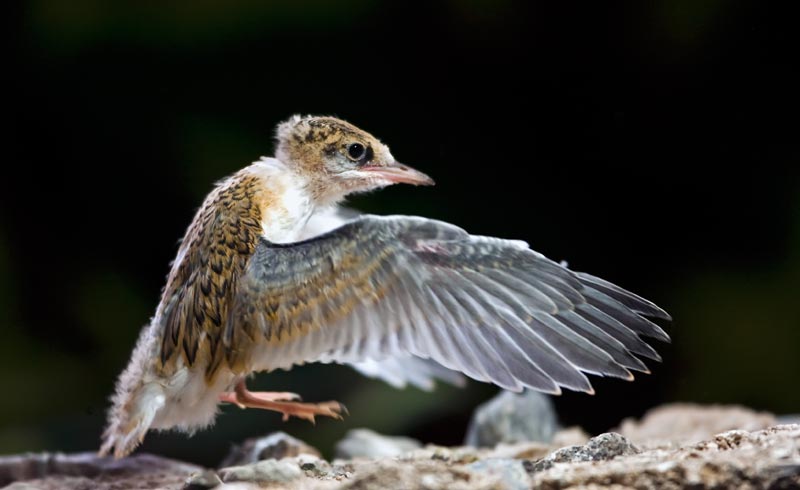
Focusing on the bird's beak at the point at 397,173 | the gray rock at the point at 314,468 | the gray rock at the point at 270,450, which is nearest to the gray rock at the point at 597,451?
the gray rock at the point at 314,468

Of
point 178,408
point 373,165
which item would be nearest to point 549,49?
point 373,165

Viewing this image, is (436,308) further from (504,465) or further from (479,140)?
(479,140)

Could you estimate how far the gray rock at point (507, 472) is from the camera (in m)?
2.02

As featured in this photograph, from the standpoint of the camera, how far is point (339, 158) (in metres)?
3.24

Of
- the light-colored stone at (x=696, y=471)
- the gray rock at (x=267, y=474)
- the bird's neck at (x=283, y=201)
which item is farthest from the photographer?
the bird's neck at (x=283, y=201)

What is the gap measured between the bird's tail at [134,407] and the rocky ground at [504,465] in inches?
9.2

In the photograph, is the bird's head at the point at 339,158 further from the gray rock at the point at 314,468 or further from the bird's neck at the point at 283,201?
the gray rock at the point at 314,468

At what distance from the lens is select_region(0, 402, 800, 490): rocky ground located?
2.00m

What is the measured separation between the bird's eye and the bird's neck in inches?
7.4

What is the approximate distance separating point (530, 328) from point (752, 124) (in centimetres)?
356

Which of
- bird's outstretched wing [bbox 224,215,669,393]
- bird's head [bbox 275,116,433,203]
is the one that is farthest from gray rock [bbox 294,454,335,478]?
bird's head [bbox 275,116,433,203]

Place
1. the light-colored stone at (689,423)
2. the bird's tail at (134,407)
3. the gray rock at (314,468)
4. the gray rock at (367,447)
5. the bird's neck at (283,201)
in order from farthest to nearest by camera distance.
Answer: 1. the gray rock at (367,447)
2. the light-colored stone at (689,423)
3. the bird's neck at (283,201)
4. the bird's tail at (134,407)
5. the gray rock at (314,468)

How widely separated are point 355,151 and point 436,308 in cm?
77

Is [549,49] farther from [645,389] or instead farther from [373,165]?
[373,165]
